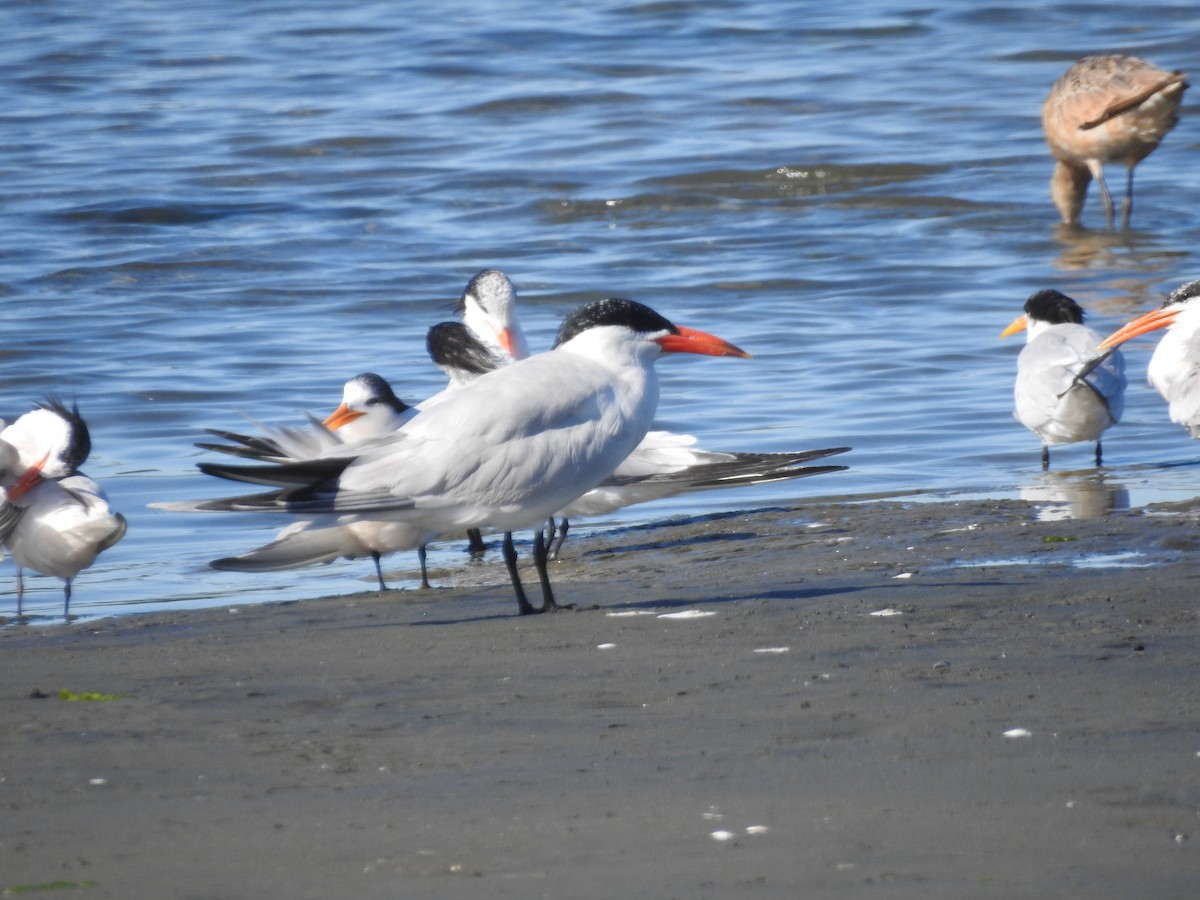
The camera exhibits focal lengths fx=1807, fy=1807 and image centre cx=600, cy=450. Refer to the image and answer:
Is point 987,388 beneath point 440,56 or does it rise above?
beneath

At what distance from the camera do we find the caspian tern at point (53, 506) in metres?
6.69

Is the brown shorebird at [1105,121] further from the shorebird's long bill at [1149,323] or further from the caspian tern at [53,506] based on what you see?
the caspian tern at [53,506]

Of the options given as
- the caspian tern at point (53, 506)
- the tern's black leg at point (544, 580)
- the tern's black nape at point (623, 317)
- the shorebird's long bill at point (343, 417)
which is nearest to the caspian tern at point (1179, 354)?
the tern's black nape at point (623, 317)

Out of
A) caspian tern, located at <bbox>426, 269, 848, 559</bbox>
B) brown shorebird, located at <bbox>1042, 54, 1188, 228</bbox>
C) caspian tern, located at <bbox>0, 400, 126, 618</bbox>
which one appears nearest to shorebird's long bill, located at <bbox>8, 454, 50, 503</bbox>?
caspian tern, located at <bbox>0, 400, 126, 618</bbox>

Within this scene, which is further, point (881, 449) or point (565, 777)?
point (881, 449)

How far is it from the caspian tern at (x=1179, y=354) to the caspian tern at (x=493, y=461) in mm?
2959

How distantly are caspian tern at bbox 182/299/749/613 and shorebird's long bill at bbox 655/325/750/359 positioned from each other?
28 cm

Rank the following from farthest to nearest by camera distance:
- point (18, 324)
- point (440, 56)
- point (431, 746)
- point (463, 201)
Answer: point (440, 56) → point (463, 201) → point (18, 324) → point (431, 746)

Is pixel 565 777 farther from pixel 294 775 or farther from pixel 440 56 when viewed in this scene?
pixel 440 56

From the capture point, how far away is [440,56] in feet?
73.7

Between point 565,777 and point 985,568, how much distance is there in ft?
8.66

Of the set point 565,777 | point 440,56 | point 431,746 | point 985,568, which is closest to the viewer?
point 565,777

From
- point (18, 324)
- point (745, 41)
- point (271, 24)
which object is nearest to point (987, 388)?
point (18, 324)

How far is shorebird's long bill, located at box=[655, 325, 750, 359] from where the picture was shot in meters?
6.02
